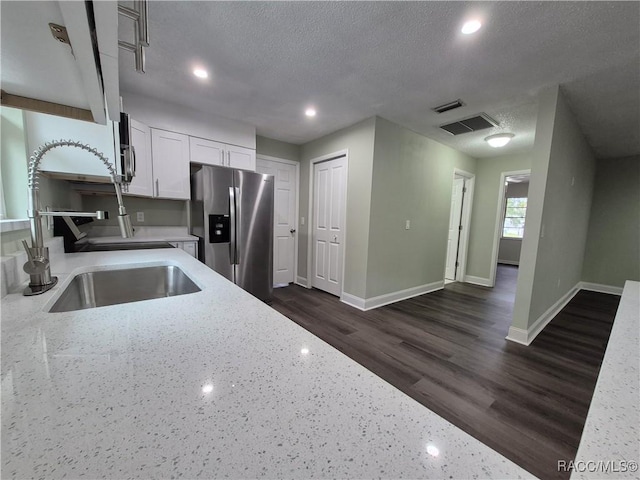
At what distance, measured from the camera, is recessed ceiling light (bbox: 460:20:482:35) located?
4.92ft

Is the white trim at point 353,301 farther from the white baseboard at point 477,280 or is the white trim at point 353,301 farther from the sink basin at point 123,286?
the white baseboard at point 477,280

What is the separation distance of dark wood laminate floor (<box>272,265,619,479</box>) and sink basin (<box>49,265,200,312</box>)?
57.6 inches

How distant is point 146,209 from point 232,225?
1074 mm

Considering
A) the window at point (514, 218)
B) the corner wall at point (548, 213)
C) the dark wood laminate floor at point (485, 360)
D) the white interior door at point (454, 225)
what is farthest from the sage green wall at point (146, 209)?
the window at point (514, 218)

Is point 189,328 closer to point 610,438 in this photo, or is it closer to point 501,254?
point 610,438

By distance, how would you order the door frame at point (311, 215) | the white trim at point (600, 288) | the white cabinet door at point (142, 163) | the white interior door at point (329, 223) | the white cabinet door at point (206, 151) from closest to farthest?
1. the white cabinet door at point (142, 163)
2. the white cabinet door at point (206, 151)
3. the door frame at point (311, 215)
4. the white interior door at point (329, 223)
5. the white trim at point (600, 288)

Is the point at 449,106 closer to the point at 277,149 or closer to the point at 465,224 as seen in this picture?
the point at 277,149

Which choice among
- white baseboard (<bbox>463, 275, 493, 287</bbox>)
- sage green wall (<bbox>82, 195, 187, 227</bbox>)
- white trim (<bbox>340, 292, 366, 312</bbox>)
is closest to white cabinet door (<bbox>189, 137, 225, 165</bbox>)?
sage green wall (<bbox>82, 195, 187, 227</bbox>)

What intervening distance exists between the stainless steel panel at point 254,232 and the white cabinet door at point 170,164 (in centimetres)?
60

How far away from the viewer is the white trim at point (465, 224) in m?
4.62

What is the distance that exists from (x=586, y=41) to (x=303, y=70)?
1912 mm

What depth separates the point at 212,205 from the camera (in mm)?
2787

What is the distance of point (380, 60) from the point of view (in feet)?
6.24

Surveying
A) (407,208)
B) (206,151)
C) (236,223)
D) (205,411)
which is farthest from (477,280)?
(205,411)
